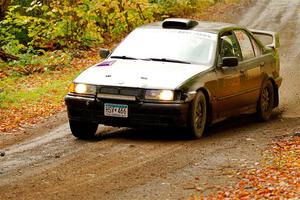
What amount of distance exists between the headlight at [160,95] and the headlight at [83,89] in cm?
79

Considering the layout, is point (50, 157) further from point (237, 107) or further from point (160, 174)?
point (237, 107)

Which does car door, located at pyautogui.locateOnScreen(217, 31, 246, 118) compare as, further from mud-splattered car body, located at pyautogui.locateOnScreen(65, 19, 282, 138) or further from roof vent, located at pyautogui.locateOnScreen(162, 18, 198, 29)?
roof vent, located at pyautogui.locateOnScreen(162, 18, 198, 29)

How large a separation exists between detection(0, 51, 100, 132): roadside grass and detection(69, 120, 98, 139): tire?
1.94m

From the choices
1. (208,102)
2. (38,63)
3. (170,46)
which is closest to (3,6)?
(38,63)

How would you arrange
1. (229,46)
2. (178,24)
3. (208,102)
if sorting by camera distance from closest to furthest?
(208,102) → (178,24) → (229,46)

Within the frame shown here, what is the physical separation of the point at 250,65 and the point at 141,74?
265 cm

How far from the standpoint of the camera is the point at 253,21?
103 ft

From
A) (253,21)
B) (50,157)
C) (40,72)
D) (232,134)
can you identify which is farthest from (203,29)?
(253,21)

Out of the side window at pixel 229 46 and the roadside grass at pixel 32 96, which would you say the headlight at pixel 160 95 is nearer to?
the side window at pixel 229 46

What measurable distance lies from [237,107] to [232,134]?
663 millimetres

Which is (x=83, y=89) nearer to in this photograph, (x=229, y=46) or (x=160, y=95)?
(x=160, y=95)

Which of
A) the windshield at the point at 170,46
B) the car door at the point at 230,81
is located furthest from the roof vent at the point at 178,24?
the car door at the point at 230,81

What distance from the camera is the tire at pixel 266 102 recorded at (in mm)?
12281

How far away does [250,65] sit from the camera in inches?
464
